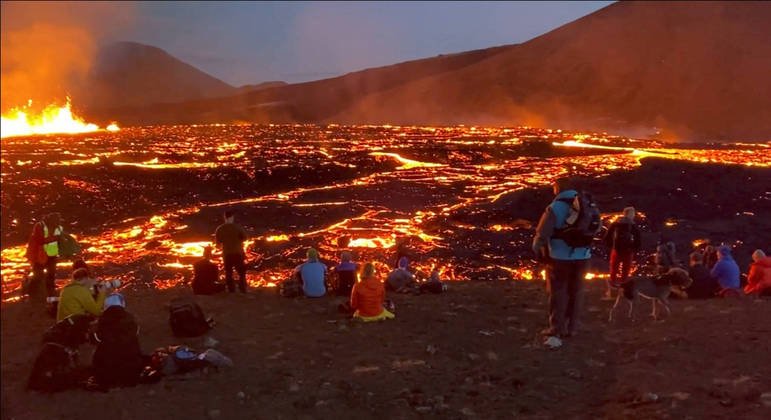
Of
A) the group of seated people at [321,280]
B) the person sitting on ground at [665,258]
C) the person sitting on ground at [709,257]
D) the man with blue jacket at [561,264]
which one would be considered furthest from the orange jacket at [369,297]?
the person sitting on ground at [709,257]

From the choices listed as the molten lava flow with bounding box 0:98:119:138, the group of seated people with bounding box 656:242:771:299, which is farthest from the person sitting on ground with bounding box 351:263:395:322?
the molten lava flow with bounding box 0:98:119:138

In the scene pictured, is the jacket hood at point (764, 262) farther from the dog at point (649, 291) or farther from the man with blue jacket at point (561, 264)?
the man with blue jacket at point (561, 264)

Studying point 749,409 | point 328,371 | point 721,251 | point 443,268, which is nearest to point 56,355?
point 328,371

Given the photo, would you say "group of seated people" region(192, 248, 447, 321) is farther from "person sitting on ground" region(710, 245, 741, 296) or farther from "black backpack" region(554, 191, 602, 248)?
"person sitting on ground" region(710, 245, 741, 296)

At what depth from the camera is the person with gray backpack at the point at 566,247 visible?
8891mm

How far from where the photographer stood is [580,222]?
8.89m

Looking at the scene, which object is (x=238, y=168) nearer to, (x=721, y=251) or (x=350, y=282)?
(x=350, y=282)

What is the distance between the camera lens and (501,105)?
99812 millimetres

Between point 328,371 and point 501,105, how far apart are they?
94431 millimetres

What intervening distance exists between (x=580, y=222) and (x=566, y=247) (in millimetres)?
415

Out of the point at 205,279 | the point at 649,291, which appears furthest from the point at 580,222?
the point at 205,279

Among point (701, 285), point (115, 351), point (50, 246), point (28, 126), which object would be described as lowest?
point (701, 285)

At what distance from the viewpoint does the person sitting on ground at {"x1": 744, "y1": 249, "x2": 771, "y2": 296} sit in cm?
1236

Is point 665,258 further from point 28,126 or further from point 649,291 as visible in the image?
point 28,126
